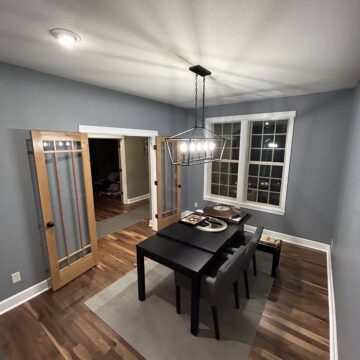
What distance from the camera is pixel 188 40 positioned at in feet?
5.11

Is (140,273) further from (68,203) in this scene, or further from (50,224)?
(68,203)

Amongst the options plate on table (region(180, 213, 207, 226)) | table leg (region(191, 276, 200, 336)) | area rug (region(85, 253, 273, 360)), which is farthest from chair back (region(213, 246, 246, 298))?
plate on table (region(180, 213, 207, 226))

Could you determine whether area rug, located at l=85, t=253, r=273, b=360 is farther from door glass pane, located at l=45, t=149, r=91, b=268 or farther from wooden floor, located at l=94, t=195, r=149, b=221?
wooden floor, located at l=94, t=195, r=149, b=221

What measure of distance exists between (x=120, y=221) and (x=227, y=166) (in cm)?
287

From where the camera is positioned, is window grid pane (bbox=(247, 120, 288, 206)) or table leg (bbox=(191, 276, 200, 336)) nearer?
table leg (bbox=(191, 276, 200, 336))

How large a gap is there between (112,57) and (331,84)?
289 cm

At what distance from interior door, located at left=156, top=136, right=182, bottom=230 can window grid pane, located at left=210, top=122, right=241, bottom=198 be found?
888mm

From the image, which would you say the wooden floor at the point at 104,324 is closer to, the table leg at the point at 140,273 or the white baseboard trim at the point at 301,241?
the table leg at the point at 140,273

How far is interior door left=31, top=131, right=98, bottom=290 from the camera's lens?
88.8 inches

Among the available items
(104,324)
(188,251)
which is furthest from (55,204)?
(188,251)

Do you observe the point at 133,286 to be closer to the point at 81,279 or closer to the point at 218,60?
the point at 81,279

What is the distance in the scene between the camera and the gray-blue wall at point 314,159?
3049 millimetres

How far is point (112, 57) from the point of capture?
74.2 inches

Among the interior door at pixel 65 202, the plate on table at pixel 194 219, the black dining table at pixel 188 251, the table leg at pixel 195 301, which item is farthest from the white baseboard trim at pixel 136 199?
the table leg at pixel 195 301
